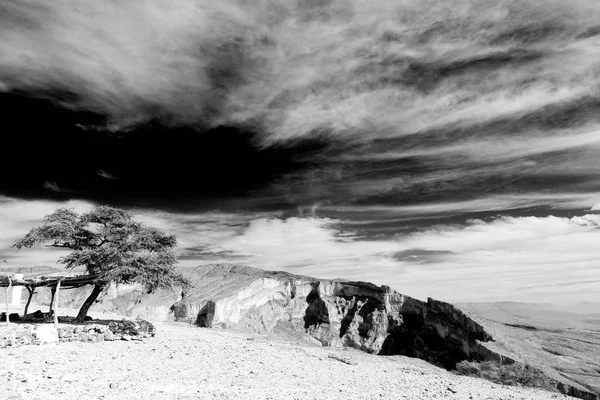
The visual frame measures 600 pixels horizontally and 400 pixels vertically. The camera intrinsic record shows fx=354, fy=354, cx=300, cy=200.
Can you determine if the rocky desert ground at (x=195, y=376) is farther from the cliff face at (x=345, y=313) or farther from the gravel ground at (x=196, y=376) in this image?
the cliff face at (x=345, y=313)

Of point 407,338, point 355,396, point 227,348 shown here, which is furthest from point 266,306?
point 355,396

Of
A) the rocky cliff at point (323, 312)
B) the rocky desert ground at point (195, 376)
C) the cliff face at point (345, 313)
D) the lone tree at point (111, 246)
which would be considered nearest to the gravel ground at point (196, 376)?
the rocky desert ground at point (195, 376)

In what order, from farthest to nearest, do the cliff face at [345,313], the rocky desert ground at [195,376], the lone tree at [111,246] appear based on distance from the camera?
the cliff face at [345,313], the lone tree at [111,246], the rocky desert ground at [195,376]

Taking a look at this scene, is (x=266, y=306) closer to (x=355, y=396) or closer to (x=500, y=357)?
(x=500, y=357)

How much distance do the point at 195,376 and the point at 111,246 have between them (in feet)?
48.4

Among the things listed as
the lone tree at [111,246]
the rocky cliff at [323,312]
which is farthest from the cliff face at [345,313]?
the lone tree at [111,246]

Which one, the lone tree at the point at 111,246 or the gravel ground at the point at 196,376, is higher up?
the lone tree at the point at 111,246

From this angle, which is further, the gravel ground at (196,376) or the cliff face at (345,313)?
the cliff face at (345,313)

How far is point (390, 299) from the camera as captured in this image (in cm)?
10538

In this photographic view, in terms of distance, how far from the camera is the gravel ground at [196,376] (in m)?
9.42

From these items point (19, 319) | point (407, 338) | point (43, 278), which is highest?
point (43, 278)

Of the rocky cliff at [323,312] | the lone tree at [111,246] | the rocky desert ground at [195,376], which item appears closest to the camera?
the rocky desert ground at [195,376]

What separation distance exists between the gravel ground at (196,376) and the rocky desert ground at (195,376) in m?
0.02

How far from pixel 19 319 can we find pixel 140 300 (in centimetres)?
5313
